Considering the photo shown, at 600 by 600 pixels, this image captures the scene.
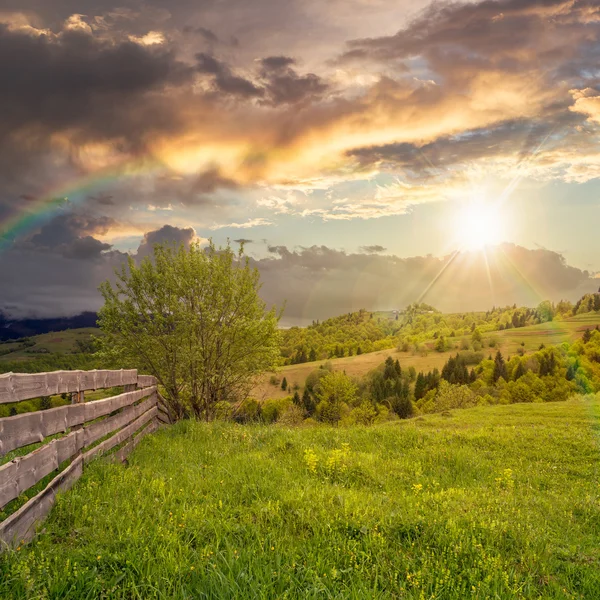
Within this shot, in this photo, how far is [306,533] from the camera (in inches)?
230

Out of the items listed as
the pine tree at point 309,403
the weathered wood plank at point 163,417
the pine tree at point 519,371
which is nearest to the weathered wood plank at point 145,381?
the weathered wood plank at point 163,417

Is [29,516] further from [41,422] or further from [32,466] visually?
[41,422]

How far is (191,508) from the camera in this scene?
6.36 meters

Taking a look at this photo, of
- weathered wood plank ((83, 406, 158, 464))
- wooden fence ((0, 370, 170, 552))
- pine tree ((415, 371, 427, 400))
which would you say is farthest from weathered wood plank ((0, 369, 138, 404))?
pine tree ((415, 371, 427, 400))

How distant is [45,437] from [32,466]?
3.91ft

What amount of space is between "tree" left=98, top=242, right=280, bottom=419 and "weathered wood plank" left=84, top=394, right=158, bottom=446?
6897 millimetres

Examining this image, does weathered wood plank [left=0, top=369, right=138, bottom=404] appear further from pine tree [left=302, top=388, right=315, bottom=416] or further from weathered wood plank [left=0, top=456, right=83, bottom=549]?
pine tree [left=302, top=388, right=315, bottom=416]

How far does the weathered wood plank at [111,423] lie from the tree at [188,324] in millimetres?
6897

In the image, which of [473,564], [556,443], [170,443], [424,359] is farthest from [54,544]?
[424,359]

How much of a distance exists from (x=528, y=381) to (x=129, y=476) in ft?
421

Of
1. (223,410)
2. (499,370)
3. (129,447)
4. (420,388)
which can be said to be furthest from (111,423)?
(420,388)

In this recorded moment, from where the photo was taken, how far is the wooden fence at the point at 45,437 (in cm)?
520

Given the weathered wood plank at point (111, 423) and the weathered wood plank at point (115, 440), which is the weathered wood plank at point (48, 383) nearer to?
the weathered wood plank at point (111, 423)

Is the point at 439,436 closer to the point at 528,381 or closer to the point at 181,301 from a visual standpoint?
the point at 181,301
